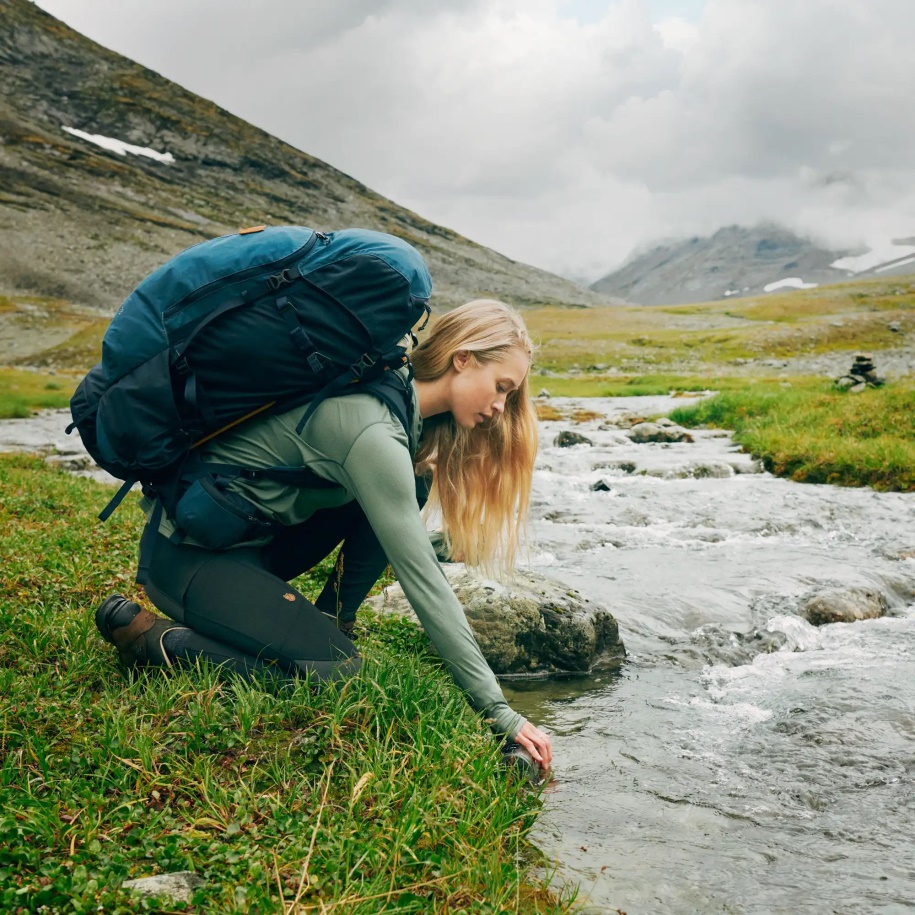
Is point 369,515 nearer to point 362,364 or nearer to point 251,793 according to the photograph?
point 362,364

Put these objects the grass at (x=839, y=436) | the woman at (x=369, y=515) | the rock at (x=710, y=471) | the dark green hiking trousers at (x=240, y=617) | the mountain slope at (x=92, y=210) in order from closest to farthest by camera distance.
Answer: the woman at (x=369, y=515) → the dark green hiking trousers at (x=240, y=617) → the grass at (x=839, y=436) → the rock at (x=710, y=471) → the mountain slope at (x=92, y=210)

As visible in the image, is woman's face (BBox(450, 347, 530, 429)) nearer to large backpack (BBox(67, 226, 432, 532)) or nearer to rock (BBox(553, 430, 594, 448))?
large backpack (BBox(67, 226, 432, 532))

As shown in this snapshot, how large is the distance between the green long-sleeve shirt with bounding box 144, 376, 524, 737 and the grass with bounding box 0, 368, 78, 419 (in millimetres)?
24860

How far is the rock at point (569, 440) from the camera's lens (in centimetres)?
2223

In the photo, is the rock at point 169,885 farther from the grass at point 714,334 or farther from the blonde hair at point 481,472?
the grass at point 714,334

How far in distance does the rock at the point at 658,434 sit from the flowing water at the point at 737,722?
9.22 metres

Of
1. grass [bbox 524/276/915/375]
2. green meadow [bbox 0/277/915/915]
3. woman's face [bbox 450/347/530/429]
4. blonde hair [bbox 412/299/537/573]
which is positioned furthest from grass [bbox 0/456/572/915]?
grass [bbox 524/276/915/375]

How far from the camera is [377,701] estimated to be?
4.27m

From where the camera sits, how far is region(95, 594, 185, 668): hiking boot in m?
4.61

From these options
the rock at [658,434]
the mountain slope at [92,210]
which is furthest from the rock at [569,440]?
the mountain slope at [92,210]

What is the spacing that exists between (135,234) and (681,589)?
12904 cm

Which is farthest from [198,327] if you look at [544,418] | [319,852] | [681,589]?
[544,418]

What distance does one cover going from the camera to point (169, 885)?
293cm

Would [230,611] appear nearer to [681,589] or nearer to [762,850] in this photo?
[762,850]
